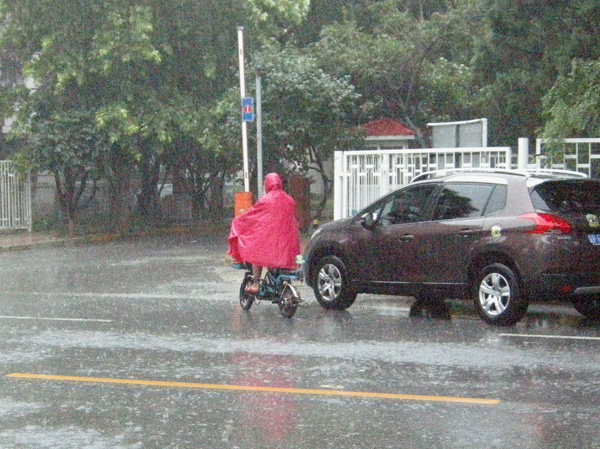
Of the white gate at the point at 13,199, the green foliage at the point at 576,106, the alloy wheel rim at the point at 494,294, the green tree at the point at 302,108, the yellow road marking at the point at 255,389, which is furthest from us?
the white gate at the point at 13,199

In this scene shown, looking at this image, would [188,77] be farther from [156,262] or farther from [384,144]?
[156,262]

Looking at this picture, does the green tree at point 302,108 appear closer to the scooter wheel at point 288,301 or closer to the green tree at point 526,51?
the green tree at point 526,51

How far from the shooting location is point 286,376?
30.9ft

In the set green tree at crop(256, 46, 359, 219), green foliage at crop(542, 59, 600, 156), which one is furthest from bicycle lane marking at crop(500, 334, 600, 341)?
green tree at crop(256, 46, 359, 219)

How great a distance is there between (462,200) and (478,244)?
752 millimetres

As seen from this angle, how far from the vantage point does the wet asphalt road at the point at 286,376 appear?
7.34m

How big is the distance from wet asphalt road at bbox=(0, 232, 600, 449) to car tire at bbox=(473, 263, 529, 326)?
0.59ft

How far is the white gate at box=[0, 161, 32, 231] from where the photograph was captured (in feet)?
103

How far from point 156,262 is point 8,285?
183 inches

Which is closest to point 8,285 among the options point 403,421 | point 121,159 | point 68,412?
point 68,412

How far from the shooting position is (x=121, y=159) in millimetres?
32406

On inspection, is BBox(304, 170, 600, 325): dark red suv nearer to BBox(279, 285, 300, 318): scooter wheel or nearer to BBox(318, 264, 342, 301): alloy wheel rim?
BBox(318, 264, 342, 301): alloy wheel rim

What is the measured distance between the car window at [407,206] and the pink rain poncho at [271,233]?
1.21m

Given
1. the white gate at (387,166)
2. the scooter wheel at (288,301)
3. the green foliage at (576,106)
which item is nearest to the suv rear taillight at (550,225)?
the scooter wheel at (288,301)
